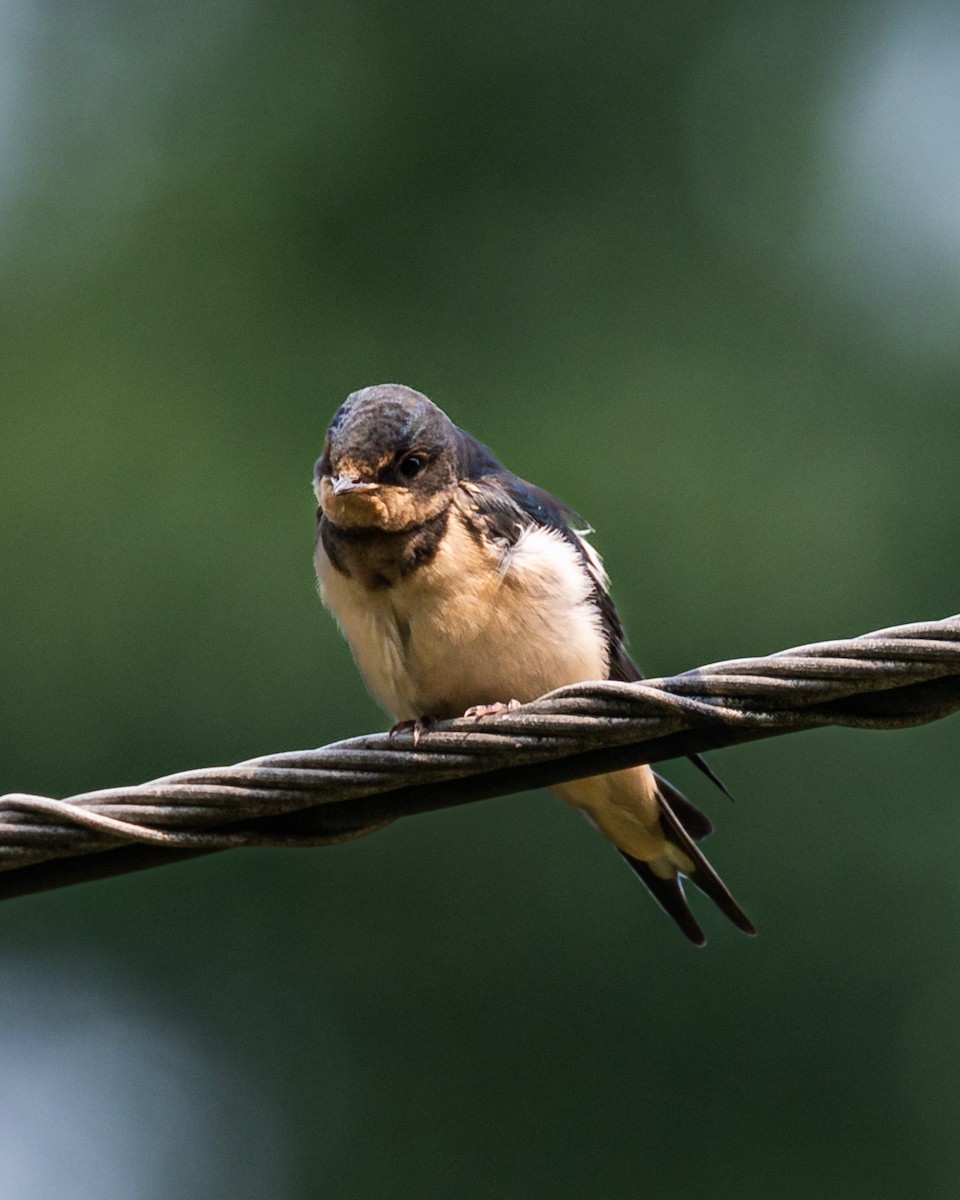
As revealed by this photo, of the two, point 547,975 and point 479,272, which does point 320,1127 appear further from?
point 479,272

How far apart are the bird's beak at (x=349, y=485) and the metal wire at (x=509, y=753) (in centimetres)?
140

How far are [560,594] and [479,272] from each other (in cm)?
1078

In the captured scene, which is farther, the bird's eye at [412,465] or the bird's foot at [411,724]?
the bird's eye at [412,465]

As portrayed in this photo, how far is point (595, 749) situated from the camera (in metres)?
2.84

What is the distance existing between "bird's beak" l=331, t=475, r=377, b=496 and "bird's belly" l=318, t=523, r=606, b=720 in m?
0.23

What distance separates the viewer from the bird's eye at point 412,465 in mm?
4281

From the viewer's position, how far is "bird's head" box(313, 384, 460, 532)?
13.7 ft

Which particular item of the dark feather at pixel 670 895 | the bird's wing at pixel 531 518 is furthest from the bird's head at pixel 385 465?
the dark feather at pixel 670 895

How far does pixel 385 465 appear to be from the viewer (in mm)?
4266

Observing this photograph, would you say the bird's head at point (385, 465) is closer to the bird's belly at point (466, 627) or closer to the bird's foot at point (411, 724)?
the bird's belly at point (466, 627)

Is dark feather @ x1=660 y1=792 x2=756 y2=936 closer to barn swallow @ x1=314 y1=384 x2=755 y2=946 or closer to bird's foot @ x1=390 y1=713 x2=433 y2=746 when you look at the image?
barn swallow @ x1=314 y1=384 x2=755 y2=946

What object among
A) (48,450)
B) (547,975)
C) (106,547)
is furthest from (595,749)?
(48,450)

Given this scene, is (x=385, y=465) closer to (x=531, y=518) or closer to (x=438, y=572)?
(x=438, y=572)

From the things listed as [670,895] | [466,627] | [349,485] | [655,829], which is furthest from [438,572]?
[670,895]
